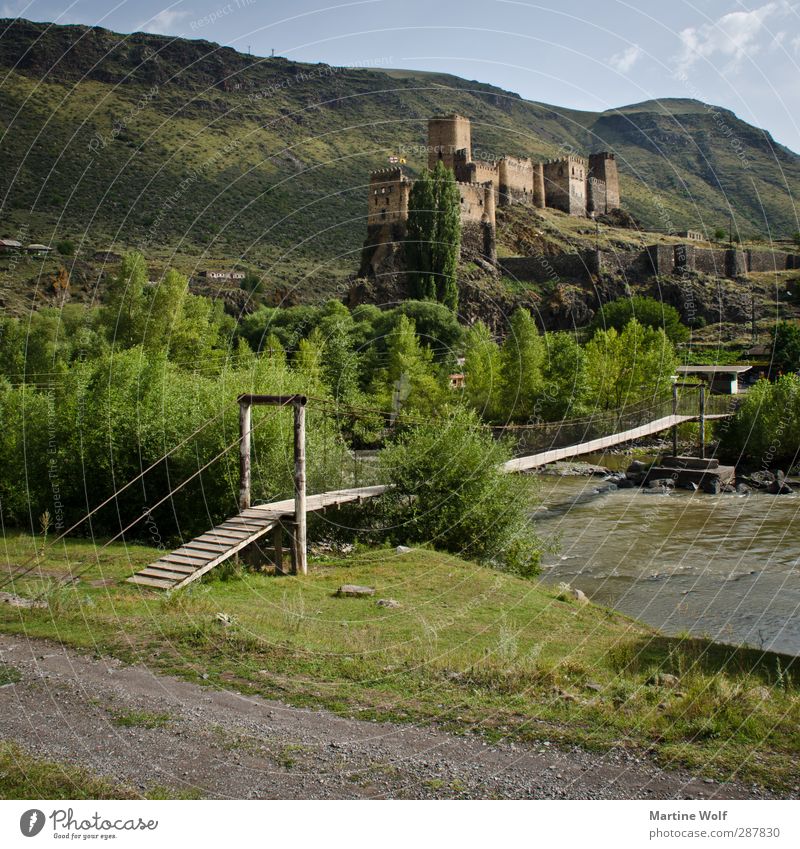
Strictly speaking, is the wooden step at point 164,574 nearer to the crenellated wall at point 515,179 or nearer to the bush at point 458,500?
the bush at point 458,500

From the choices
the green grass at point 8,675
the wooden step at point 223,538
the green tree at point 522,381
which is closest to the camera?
the green grass at point 8,675

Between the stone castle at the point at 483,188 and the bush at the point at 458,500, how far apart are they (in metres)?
38.0

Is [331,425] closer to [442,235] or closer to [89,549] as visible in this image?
[89,549]

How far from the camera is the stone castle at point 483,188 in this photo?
2694 inches

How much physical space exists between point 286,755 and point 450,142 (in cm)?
8307

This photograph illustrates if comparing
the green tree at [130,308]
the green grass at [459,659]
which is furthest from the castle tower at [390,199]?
the green grass at [459,659]

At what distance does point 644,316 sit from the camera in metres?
66.4

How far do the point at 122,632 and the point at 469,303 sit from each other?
58.9m

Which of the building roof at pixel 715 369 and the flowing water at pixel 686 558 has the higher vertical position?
the building roof at pixel 715 369

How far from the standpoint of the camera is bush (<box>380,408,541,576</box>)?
17250 millimetres

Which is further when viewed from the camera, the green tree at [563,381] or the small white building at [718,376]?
the small white building at [718,376]

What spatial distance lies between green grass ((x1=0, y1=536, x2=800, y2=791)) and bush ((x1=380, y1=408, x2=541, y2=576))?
2.57 meters

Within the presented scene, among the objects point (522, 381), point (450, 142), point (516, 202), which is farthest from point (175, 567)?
point (516, 202)

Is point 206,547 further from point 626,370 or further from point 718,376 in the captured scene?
point 718,376
